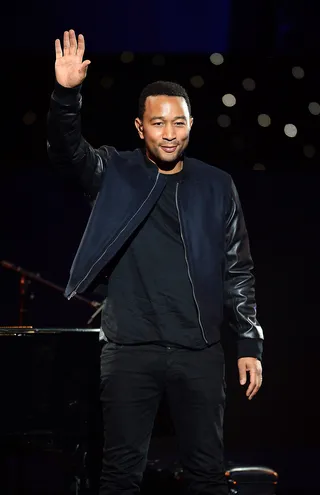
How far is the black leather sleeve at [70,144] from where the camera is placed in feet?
7.04

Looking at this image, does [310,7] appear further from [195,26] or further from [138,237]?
[138,237]

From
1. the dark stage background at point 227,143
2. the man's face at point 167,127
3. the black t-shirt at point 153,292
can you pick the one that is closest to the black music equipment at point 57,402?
the black t-shirt at point 153,292

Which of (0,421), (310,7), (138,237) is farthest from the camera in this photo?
(310,7)

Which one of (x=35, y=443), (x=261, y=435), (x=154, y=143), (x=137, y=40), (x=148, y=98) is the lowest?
(x=261, y=435)

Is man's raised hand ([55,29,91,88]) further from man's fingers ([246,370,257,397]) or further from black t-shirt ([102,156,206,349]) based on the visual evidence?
man's fingers ([246,370,257,397])

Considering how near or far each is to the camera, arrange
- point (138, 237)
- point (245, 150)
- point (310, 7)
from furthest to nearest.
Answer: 1. point (245, 150)
2. point (310, 7)
3. point (138, 237)

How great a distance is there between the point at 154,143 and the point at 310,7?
313 cm

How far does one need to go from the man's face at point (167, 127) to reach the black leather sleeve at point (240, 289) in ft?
0.82

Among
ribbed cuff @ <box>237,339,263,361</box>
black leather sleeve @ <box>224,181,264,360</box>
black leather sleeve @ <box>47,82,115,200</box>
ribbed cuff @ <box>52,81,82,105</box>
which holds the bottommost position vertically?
ribbed cuff @ <box>237,339,263,361</box>

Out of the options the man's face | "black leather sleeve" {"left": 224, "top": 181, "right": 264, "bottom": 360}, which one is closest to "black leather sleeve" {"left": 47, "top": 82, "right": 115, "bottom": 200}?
the man's face

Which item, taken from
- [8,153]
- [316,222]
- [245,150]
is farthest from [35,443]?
[316,222]

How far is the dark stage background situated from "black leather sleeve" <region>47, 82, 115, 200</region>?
8.68 feet

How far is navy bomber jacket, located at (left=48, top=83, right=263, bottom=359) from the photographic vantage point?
7.13 ft

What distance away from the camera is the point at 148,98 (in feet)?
7.72
